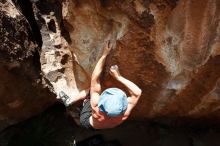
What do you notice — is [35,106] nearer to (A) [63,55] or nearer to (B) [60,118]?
(B) [60,118]

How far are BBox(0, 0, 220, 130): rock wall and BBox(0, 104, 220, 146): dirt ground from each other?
2.28 feet

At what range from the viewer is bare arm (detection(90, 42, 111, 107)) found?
11.1 feet

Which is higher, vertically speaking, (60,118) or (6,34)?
(6,34)

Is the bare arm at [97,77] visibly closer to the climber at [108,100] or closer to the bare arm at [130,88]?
the climber at [108,100]

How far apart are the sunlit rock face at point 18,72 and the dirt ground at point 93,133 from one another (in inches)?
9.5

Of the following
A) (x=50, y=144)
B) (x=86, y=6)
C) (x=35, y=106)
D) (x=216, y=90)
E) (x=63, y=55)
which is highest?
(x=86, y=6)

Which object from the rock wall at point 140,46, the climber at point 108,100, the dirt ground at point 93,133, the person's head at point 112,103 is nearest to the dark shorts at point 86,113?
the climber at point 108,100

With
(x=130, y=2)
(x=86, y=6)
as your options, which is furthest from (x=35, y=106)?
(x=130, y=2)

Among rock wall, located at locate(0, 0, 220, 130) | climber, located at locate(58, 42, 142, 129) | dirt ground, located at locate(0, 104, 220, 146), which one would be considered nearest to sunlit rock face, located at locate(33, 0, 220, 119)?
rock wall, located at locate(0, 0, 220, 130)

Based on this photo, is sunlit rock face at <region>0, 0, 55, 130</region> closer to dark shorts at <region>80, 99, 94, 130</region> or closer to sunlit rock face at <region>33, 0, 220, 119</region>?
sunlit rock face at <region>33, 0, 220, 119</region>

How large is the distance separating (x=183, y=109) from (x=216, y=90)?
1.58 ft

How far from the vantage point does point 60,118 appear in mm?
4859

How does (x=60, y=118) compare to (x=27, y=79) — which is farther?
(x=60, y=118)

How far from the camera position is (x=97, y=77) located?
3.40 metres
